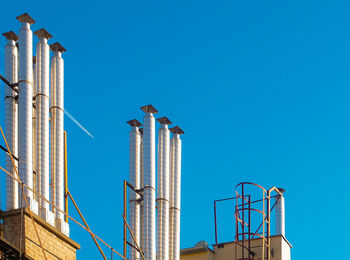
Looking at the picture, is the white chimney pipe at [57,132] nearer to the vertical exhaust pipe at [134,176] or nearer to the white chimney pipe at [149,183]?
the white chimney pipe at [149,183]

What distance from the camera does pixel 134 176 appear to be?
3588 centimetres

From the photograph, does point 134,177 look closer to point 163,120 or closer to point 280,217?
point 163,120

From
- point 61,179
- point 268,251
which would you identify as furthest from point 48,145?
point 268,251

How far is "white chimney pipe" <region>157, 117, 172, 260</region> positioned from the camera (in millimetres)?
34531

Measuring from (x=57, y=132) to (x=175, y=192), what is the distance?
7.27 meters

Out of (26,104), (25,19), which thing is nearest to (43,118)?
(26,104)

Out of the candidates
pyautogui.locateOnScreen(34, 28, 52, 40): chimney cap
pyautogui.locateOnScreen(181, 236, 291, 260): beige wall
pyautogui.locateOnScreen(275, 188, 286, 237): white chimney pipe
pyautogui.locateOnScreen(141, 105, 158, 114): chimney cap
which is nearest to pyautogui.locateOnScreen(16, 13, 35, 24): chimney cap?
pyautogui.locateOnScreen(34, 28, 52, 40): chimney cap

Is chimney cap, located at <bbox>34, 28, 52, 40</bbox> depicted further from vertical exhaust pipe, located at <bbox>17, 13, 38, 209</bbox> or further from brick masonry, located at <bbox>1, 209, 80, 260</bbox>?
brick masonry, located at <bbox>1, 209, 80, 260</bbox>

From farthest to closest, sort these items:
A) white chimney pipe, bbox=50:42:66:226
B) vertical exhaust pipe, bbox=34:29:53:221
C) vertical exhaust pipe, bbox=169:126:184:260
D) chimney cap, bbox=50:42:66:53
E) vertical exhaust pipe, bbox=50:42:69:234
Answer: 1. vertical exhaust pipe, bbox=169:126:184:260
2. chimney cap, bbox=50:42:66:53
3. white chimney pipe, bbox=50:42:66:226
4. vertical exhaust pipe, bbox=50:42:69:234
5. vertical exhaust pipe, bbox=34:29:53:221

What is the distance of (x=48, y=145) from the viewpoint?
97.5ft

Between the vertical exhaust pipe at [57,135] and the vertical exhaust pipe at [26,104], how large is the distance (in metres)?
1.18

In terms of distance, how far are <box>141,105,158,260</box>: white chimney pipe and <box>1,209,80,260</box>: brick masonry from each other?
268 inches

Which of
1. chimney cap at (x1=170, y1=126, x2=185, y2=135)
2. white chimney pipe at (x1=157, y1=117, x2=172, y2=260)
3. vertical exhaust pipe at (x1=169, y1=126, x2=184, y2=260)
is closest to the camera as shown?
white chimney pipe at (x1=157, y1=117, x2=172, y2=260)

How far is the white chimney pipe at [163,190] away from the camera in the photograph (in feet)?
113
